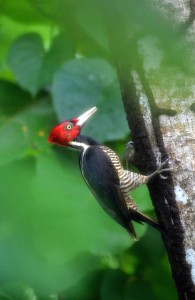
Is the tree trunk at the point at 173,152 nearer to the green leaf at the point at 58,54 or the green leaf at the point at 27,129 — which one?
the green leaf at the point at 27,129

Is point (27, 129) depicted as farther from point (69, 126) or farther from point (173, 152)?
point (173, 152)

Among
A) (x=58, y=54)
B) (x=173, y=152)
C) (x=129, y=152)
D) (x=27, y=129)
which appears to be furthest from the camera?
(x=58, y=54)

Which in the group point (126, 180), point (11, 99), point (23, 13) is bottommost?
point (126, 180)

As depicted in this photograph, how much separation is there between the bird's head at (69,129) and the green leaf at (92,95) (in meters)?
0.05

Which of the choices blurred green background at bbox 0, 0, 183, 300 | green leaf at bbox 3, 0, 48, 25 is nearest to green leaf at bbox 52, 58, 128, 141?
blurred green background at bbox 0, 0, 183, 300

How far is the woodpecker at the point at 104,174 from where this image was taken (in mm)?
2495

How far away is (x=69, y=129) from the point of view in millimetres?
2811

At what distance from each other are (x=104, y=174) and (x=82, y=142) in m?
0.21

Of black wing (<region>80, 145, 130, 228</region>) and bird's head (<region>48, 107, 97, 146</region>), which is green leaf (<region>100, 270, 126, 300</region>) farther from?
bird's head (<region>48, 107, 97, 146</region>)

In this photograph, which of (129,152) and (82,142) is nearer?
(129,152)

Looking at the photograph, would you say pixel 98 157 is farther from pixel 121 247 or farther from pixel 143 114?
pixel 143 114

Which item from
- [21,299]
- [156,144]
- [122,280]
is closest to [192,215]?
[156,144]

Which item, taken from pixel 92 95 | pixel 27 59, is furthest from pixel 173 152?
pixel 27 59

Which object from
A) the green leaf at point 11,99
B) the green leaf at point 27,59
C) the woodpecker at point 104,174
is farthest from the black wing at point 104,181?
the green leaf at point 11,99
